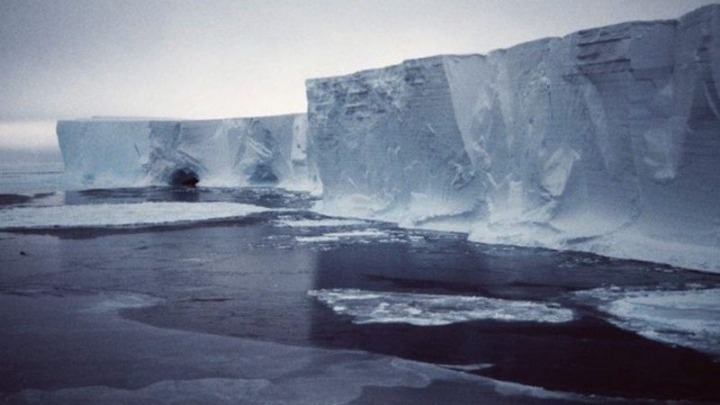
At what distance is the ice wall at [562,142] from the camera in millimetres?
8477

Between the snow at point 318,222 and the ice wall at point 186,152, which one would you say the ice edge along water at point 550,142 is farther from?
the ice wall at point 186,152

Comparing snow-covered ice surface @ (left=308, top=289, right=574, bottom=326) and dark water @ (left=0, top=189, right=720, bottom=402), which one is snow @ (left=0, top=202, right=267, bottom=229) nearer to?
dark water @ (left=0, top=189, right=720, bottom=402)

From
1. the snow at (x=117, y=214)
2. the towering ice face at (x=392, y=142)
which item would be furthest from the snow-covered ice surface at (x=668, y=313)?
the snow at (x=117, y=214)

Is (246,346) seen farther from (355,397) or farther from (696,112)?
(696,112)

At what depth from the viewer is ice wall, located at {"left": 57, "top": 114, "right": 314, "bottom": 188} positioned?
2878 centimetres

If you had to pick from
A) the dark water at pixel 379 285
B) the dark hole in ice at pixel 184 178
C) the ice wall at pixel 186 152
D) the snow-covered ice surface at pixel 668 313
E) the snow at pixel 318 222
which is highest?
the ice wall at pixel 186 152

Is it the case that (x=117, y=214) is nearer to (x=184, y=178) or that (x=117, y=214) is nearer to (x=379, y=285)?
(x=379, y=285)

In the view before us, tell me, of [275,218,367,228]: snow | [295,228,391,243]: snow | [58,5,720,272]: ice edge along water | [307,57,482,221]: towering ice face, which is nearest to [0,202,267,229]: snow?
[275,218,367,228]: snow

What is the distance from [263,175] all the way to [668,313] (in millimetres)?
25302

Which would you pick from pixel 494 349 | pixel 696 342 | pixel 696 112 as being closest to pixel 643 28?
pixel 696 112

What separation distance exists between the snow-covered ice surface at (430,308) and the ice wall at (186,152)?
21.2 meters

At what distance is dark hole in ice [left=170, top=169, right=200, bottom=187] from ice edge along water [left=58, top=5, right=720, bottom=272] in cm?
1410

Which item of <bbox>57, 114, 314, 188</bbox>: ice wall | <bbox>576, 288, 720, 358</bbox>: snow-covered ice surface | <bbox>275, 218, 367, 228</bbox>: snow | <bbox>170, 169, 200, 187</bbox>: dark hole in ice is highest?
<bbox>57, 114, 314, 188</bbox>: ice wall

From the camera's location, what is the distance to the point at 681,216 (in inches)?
342
